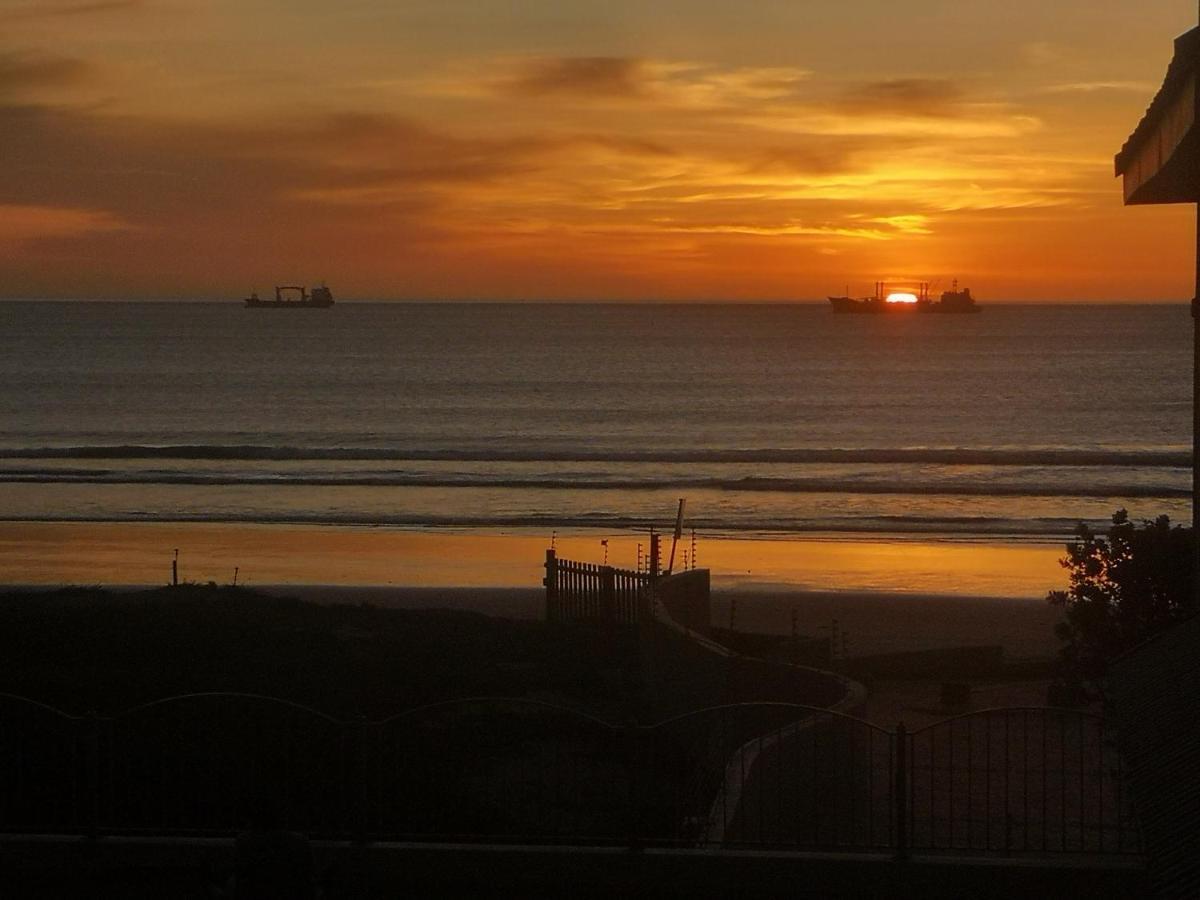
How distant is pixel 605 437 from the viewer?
70.8 m

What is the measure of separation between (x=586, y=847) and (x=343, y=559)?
82.5ft

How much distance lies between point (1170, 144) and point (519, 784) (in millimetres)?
6796

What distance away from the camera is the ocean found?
44250mm

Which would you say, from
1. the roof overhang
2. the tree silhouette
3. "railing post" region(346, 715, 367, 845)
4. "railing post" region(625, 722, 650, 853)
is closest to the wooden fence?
the tree silhouette

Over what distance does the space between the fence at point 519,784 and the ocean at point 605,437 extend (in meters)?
27.1

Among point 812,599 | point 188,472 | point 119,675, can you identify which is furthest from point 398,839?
point 188,472

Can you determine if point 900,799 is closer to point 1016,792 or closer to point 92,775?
point 1016,792

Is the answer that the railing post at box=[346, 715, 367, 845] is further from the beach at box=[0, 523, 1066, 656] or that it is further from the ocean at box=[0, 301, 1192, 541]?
the ocean at box=[0, 301, 1192, 541]

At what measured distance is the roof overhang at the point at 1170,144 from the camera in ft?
20.7

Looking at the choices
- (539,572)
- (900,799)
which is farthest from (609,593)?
(539,572)

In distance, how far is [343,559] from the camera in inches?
1330

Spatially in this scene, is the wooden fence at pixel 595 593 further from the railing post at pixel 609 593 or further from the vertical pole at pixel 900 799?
the vertical pole at pixel 900 799

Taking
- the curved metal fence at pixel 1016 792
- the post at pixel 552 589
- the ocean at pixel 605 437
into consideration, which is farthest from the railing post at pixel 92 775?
the ocean at pixel 605 437

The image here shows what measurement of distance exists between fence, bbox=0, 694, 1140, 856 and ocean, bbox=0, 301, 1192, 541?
27.1 m
